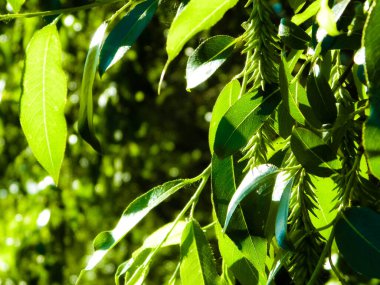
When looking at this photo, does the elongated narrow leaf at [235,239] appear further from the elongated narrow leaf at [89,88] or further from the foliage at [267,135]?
the elongated narrow leaf at [89,88]

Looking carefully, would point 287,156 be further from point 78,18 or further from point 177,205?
point 177,205

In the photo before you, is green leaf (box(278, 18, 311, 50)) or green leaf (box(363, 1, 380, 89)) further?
green leaf (box(278, 18, 311, 50))

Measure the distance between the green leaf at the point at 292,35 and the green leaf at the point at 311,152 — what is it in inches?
3.2

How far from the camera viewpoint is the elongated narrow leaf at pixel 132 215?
666mm

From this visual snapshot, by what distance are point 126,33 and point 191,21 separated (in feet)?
0.36

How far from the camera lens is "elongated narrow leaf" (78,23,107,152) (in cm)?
64

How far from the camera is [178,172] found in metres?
2.77

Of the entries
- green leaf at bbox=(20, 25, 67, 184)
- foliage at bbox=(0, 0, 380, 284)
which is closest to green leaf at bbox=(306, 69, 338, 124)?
foliage at bbox=(0, 0, 380, 284)

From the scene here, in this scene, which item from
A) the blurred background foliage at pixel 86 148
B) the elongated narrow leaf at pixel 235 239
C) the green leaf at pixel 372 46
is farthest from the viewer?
the blurred background foliage at pixel 86 148

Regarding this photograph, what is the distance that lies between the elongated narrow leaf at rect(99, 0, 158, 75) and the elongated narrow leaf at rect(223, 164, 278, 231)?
0.54 ft

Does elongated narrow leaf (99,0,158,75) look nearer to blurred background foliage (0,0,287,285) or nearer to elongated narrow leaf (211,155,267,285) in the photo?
elongated narrow leaf (211,155,267,285)

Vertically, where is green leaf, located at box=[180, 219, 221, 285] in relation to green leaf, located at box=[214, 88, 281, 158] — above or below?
below

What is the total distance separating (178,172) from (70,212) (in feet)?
1.97

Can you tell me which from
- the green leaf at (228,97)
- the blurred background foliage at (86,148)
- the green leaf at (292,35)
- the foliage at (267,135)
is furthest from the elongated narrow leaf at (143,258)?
the blurred background foliage at (86,148)
